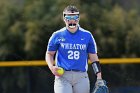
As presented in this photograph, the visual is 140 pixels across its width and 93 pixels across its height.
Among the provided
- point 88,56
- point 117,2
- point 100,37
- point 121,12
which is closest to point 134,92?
point 88,56

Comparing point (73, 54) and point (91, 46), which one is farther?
point (91, 46)

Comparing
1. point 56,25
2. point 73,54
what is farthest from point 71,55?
point 56,25

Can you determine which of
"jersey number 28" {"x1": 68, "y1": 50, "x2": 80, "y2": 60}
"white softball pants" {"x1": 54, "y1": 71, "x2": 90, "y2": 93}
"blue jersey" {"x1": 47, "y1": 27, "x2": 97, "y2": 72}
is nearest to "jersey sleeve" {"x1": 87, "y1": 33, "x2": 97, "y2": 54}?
"blue jersey" {"x1": 47, "y1": 27, "x2": 97, "y2": 72}

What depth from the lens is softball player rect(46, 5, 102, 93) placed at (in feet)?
23.5

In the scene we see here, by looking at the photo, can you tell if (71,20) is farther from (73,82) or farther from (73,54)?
(73,82)

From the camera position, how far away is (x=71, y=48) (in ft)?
23.6

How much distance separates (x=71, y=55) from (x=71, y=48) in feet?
0.26

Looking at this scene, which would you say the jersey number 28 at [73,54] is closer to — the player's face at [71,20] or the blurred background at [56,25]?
the player's face at [71,20]

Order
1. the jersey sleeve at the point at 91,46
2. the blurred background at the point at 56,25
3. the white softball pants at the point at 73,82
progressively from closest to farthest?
the white softball pants at the point at 73,82
the jersey sleeve at the point at 91,46
the blurred background at the point at 56,25

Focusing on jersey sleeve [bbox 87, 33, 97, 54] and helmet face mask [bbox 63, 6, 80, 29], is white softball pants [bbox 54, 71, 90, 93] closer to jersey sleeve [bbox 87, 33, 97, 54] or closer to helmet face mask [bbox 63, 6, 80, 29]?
jersey sleeve [bbox 87, 33, 97, 54]

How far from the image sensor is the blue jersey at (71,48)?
282 inches

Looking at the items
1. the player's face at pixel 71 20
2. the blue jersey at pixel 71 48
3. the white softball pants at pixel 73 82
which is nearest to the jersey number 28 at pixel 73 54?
the blue jersey at pixel 71 48

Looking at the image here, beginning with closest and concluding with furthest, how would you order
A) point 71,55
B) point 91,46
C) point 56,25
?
point 71,55 < point 91,46 < point 56,25

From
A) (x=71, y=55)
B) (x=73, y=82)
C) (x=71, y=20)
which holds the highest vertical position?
(x=71, y=20)
